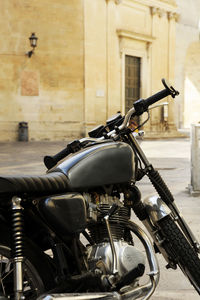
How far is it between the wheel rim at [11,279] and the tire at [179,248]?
26.6 inches

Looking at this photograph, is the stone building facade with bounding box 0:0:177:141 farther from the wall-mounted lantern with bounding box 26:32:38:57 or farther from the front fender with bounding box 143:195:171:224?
the front fender with bounding box 143:195:171:224

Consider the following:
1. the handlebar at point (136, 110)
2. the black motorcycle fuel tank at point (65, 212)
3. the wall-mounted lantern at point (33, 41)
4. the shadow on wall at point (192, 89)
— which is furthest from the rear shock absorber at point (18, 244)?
the shadow on wall at point (192, 89)

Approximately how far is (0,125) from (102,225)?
535 inches

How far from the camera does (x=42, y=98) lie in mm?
15672

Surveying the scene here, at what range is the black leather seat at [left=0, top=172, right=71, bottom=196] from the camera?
1.62m

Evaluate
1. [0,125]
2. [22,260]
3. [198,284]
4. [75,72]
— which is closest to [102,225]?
[22,260]

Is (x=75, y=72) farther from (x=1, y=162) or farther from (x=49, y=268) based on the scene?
(x=49, y=268)

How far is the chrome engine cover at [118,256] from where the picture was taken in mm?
1849

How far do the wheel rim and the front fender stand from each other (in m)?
0.65

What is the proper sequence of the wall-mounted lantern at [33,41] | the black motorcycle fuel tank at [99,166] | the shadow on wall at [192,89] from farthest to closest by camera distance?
the shadow on wall at [192,89], the wall-mounted lantern at [33,41], the black motorcycle fuel tank at [99,166]

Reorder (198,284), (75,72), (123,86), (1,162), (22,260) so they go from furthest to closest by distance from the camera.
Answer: (123,86), (75,72), (1,162), (198,284), (22,260)

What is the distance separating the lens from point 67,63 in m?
15.9

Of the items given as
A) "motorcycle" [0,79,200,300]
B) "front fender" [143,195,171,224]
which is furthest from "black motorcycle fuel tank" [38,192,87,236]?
"front fender" [143,195,171,224]

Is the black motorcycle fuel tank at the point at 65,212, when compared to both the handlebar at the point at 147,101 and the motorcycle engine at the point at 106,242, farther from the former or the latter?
the handlebar at the point at 147,101
